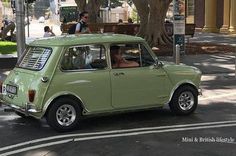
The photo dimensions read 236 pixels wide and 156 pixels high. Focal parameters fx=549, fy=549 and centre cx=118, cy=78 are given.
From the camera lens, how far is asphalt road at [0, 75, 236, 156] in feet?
24.6

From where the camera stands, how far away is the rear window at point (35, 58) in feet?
28.9

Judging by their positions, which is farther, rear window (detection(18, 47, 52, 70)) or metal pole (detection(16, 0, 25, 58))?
metal pole (detection(16, 0, 25, 58))

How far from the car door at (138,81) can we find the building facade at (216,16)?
1097 inches

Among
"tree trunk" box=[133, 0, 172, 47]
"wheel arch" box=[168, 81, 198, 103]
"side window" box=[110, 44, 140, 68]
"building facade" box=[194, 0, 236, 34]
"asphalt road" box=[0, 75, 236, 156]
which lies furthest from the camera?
"building facade" box=[194, 0, 236, 34]

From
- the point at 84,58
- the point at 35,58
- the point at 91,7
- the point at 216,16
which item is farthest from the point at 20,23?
the point at 216,16

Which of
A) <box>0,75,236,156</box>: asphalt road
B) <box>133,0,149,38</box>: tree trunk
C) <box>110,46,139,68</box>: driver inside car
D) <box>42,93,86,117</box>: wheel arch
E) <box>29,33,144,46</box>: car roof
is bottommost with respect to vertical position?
<box>0,75,236,156</box>: asphalt road

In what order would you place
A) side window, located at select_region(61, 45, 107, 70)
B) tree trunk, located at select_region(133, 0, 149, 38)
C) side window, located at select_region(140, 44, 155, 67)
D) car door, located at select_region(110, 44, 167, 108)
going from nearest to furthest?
side window, located at select_region(61, 45, 107, 70), car door, located at select_region(110, 44, 167, 108), side window, located at select_region(140, 44, 155, 67), tree trunk, located at select_region(133, 0, 149, 38)

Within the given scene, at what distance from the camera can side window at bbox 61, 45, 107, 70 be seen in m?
8.79

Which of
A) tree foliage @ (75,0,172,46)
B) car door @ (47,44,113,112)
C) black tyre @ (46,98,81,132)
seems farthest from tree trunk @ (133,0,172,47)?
black tyre @ (46,98,81,132)

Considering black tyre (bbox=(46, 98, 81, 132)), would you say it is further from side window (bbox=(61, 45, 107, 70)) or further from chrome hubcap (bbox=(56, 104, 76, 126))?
side window (bbox=(61, 45, 107, 70))

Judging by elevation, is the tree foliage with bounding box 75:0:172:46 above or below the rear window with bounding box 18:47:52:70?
above

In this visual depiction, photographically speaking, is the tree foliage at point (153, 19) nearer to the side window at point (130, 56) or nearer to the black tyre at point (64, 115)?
the side window at point (130, 56)

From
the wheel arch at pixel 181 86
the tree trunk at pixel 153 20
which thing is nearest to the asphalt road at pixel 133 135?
the wheel arch at pixel 181 86

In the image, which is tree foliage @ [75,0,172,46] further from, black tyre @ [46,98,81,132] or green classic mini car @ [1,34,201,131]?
black tyre @ [46,98,81,132]
